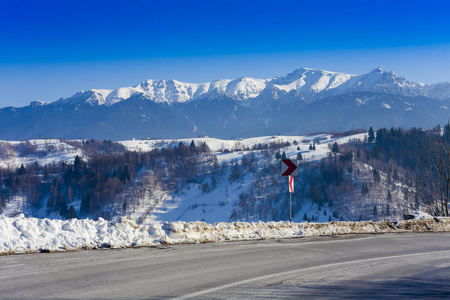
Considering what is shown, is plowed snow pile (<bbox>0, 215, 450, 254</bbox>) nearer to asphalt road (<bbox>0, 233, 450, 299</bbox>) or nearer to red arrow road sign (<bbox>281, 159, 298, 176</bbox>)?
asphalt road (<bbox>0, 233, 450, 299</bbox>)

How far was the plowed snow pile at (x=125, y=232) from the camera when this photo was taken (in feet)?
40.1

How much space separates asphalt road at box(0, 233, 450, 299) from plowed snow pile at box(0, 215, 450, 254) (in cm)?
73

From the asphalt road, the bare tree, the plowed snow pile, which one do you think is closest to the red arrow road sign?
the plowed snow pile

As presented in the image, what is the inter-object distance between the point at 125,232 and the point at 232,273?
5.44 metres

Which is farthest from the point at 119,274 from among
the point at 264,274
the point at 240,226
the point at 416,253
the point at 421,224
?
the point at 421,224

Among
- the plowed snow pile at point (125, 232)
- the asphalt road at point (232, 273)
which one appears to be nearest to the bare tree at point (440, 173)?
the plowed snow pile at point (125, 232)

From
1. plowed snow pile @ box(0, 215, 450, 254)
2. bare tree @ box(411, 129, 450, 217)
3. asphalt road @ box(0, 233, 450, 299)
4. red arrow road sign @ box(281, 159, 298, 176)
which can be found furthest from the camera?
bare tree @ box(411, 129, 450, 217)

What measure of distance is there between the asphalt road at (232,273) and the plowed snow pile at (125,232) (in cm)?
73

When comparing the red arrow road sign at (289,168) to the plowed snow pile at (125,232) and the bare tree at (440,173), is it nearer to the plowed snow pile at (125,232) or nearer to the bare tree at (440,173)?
the plowed snow pile at (125,232)

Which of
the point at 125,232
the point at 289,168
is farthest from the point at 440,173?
the point at 125,232

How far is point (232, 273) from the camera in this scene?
10031 mm

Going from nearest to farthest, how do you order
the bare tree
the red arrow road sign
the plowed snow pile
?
the plowed snow pile < the red arrow road sign < the bare tree

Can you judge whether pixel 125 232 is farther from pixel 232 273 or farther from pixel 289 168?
pixel 289 168

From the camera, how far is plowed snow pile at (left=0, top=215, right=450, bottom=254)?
12.2 m
